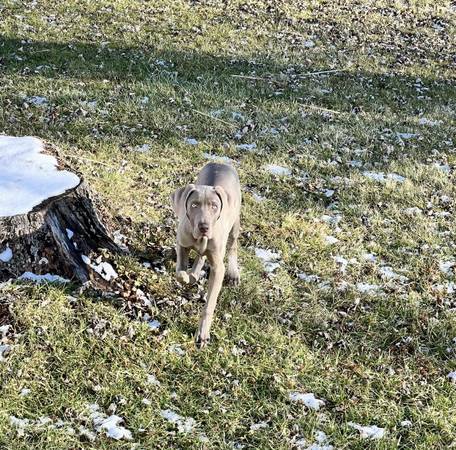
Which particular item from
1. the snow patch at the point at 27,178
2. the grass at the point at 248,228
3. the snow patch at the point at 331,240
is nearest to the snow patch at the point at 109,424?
the grass at the point at 248,228

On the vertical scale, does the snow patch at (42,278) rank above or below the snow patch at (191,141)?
below

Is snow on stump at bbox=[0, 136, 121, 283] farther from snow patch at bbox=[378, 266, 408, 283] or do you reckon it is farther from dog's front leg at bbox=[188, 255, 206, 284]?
snow patch at bbox=[378, 266, 408, 283]

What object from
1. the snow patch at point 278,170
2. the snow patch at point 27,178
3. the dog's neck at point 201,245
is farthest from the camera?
the snow patch at point 278,170

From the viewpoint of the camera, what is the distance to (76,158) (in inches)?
369

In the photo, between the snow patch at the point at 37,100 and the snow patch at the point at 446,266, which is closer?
the snow patch at the point at 446,266

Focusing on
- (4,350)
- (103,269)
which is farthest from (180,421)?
(103,269)

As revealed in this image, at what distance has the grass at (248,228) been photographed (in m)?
5.11

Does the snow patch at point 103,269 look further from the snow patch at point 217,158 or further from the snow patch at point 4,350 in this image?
the snow patch at point 217,158

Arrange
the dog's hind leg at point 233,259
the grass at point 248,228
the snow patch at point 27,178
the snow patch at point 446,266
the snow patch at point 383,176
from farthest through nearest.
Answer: the snow patch at point 383,176 → the snow patch at point 446,266 → the dog's hind leg at point 233,259 → the snow patch at point 27,178 → the grass at point 248,228

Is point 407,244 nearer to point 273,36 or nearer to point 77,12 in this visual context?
point 273,36

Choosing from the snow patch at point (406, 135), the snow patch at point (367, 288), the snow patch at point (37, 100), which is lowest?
the snow patch at point (367, 288)

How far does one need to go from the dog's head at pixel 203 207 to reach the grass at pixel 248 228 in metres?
1.20

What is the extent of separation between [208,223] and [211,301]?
951 mm

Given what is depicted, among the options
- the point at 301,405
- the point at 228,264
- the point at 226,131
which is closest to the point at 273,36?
the point at 226,131
